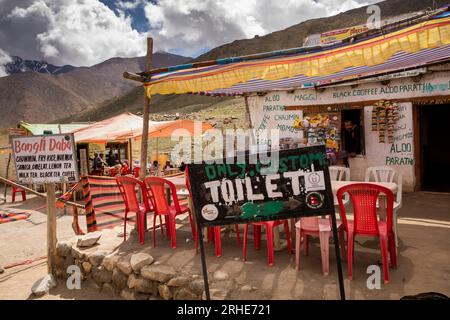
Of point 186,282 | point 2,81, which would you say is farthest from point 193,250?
point 2,81

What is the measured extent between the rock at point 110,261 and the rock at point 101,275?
3.1 inches

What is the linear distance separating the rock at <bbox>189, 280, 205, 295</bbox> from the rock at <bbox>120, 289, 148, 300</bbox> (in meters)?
0.91

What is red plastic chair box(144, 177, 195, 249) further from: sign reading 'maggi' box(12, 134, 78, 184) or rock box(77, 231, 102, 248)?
sign reading 'maggi' box(12, 134, 78, 184)

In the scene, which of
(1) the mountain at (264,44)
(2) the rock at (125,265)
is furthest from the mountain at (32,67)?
(2) the rock at (125,265)

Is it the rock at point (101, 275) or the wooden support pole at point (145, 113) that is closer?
the rock at point (101, 275)

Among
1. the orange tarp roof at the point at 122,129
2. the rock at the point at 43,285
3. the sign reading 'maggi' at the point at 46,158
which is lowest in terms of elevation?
the rock at the point at 43,285

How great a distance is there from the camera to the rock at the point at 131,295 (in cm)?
Answer: 444

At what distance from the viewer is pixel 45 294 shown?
5023mm

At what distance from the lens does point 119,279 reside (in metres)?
4.68

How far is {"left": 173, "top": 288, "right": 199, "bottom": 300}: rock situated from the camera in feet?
12.5

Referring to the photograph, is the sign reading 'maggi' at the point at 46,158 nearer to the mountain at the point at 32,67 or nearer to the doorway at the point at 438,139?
the doorway at the point at 438,139

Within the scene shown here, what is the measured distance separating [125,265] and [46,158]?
207cm

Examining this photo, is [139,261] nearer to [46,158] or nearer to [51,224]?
[51,224]

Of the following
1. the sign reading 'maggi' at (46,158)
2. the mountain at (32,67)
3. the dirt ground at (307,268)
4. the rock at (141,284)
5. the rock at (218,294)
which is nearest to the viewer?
the dirt ground at (307,268)
